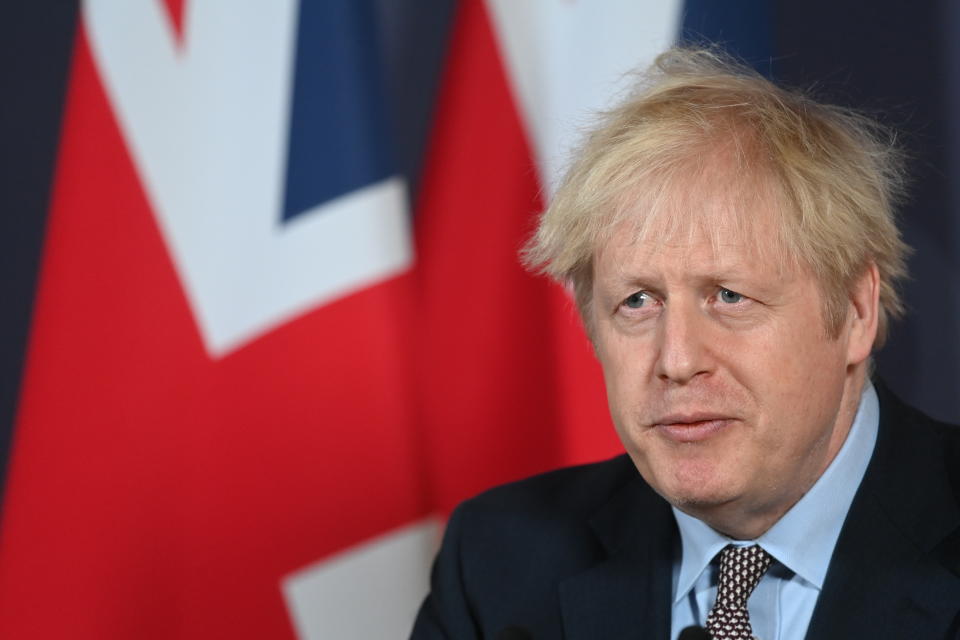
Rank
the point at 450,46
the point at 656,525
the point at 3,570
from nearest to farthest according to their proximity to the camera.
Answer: the point at 656,525, the point at 3,570, the point at 450,46

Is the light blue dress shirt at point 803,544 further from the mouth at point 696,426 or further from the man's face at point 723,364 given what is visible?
the mouth at point 696,426

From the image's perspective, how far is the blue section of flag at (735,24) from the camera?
7.72 feet

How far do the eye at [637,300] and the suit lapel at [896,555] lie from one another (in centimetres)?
37

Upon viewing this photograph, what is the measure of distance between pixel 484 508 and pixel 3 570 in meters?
0.93

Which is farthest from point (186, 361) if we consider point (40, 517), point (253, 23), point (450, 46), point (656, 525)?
point (656, 525)

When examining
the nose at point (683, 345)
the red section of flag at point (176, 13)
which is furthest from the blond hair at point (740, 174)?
the red section of flag at point (176, 13)

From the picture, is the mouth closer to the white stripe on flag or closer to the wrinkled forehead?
the wrinkled forehead

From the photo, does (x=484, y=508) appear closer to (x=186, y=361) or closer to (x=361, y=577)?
(x=361, y=577)

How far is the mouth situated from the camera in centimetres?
154

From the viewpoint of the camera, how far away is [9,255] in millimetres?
2451

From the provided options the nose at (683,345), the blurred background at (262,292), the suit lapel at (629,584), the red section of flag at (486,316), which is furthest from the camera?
the red section of flag at (486,316)

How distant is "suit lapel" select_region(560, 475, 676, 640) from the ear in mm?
371

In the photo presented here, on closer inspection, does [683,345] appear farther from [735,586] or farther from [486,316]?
[486,316]

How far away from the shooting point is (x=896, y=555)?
1.59 meters
